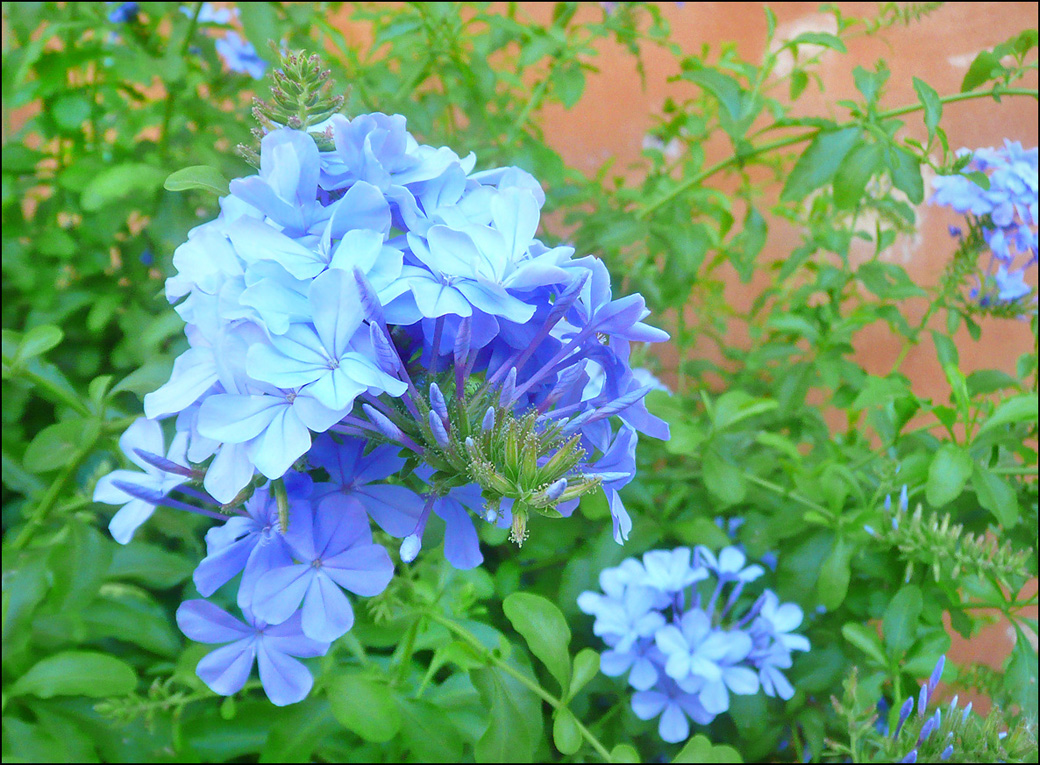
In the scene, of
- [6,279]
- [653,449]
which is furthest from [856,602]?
[6,279]

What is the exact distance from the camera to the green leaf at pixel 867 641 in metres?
0.94

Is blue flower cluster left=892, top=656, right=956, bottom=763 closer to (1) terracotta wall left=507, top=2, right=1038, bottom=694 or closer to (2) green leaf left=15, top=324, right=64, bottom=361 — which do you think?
(1) terracotta wall left=507, top=2, right=1038, bottom=694

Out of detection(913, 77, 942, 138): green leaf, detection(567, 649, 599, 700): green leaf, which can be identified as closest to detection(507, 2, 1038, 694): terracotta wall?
detection(913, 77, 942, 138): green leaf

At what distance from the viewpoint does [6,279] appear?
1.48 meters

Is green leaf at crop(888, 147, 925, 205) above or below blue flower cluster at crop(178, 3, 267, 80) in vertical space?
above

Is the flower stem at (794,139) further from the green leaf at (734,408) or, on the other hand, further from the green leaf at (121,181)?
the green leaf at (121,181)

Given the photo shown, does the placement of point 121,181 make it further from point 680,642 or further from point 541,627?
point 680,642

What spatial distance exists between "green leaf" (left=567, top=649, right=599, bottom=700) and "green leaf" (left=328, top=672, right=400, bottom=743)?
6.9 inches

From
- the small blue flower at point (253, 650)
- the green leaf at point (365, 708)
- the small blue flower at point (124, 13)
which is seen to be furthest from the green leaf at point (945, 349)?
the small blue flower at point (124, 13)

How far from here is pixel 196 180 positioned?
0.56 meters

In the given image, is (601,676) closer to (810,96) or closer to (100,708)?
(100,708)

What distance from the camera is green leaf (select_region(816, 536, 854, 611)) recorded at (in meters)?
0.98

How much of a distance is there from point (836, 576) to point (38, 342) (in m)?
0.98

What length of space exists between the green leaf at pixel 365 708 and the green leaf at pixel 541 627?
166 mm
